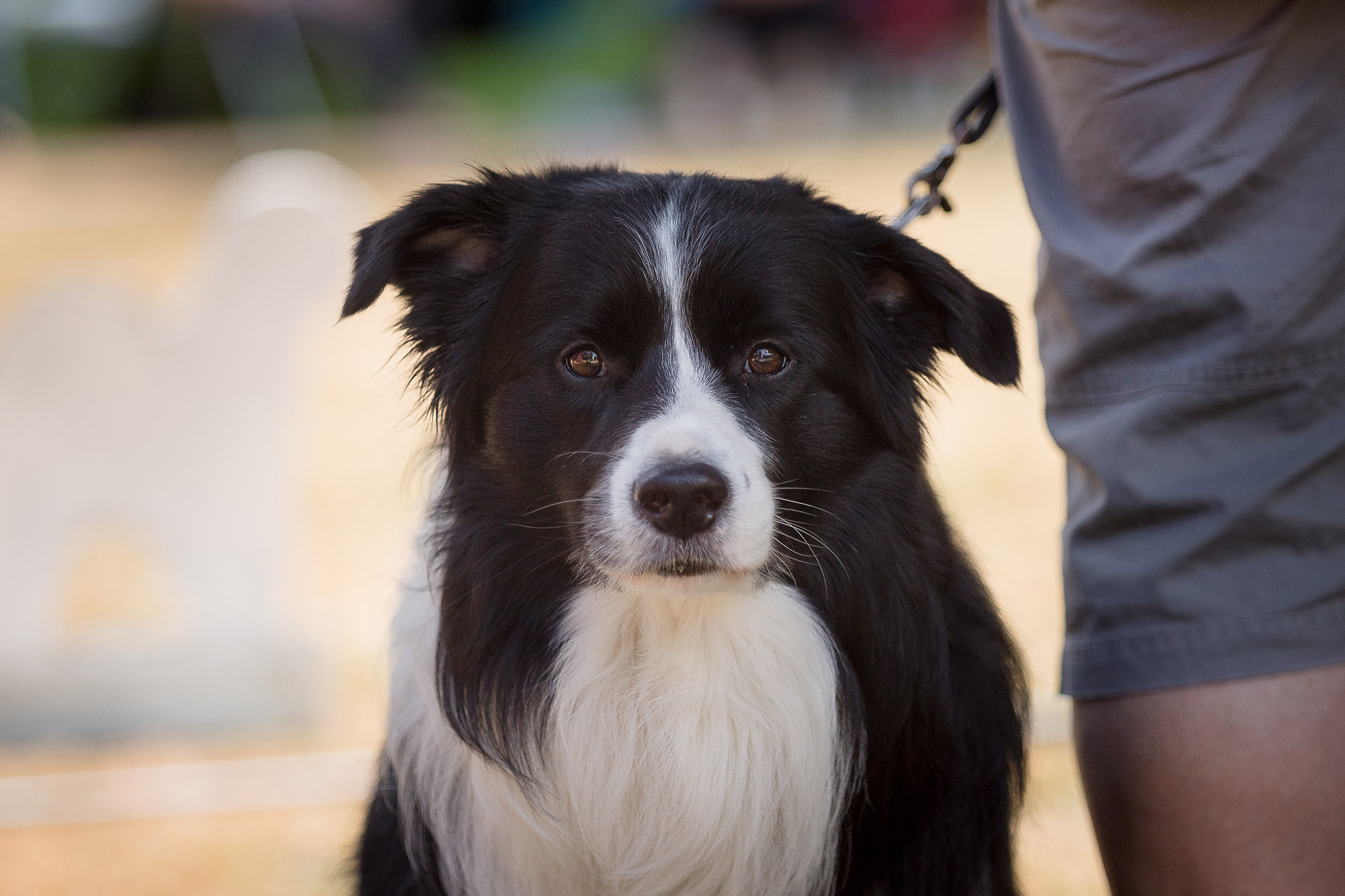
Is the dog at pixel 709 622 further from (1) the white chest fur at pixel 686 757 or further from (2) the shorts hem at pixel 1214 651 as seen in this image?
(2) the shorts hem at pixel 1214 651

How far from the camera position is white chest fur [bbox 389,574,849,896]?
234 cm

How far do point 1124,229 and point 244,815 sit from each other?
320 centimetres

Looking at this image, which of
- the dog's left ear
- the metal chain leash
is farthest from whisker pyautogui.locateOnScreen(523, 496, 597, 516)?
the metal chain leash

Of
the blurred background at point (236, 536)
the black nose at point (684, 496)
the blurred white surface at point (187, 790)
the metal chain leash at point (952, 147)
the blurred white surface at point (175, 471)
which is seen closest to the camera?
the black nose at point (684, 496)

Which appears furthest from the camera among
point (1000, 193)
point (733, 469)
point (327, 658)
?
point (1000, 193)

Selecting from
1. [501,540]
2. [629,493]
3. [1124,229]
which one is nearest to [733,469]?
[629,493]

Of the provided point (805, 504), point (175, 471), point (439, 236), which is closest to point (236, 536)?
point (175, 471)

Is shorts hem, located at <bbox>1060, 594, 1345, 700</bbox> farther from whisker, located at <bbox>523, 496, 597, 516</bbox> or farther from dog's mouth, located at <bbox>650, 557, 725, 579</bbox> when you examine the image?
whisker, located at <bbox>523, 496, 597, 516</bbox>

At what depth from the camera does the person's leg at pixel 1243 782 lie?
221cm

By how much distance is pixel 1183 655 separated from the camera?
2.26 meters

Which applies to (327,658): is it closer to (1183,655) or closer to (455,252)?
(455,252)

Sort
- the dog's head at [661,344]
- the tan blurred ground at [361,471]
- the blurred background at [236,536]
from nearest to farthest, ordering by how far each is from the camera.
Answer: the dog's head at [661,344]
the tan blurred ground at [361,471]
the blurred background at [236,536]

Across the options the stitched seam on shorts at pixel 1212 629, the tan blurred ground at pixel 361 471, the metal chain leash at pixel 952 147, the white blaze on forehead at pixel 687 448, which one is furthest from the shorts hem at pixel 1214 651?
the metal chain leash at pixel 952 147

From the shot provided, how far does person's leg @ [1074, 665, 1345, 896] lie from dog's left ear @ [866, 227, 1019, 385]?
679 mm
